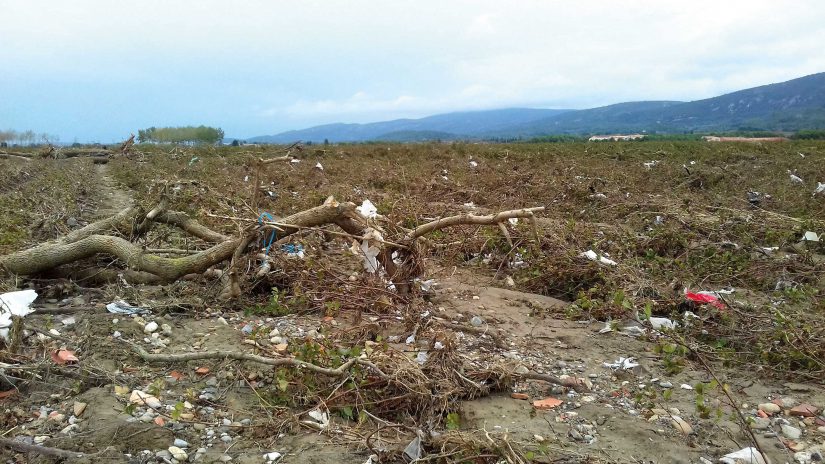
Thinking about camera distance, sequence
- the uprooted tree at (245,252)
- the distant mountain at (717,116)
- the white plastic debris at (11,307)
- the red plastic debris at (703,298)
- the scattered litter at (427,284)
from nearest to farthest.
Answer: the white plastic debris at (11,307)
the red plastic debris at (703,298)
the uprooted tree at (245,252)
the scattered litter at (427,284)
the distant mountain at (717,116)

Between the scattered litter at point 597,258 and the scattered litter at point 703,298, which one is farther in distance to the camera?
the scattered litter at point 597,258

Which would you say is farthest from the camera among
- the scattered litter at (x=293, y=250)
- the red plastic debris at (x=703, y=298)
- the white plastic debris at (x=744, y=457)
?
the scattered litter at (x=293, y=250)

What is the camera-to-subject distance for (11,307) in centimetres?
304

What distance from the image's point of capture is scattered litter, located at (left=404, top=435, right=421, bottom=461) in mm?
2012

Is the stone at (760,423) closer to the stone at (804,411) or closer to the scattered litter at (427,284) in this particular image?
the stone at (804,411)

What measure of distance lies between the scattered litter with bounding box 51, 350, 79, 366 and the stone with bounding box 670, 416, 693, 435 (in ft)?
9.07

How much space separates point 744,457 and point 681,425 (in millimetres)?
282

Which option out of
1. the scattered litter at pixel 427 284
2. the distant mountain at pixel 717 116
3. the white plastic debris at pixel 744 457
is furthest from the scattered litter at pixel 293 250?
the distant mountain at pixel 717 116

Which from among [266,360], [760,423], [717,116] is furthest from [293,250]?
[717,116]

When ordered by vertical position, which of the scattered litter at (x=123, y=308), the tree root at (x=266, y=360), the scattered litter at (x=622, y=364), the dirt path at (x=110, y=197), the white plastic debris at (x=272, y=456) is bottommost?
the scattered litter at (x=622, y=364)

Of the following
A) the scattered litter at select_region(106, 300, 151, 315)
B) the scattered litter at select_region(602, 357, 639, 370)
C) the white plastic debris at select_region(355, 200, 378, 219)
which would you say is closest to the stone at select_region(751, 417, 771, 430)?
the scattered litter at select_region(602, 357, 639, 370)

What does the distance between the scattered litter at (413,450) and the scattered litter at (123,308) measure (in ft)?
6.89

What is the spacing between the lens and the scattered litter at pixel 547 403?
97.2 inches

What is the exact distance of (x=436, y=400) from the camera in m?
2.38
